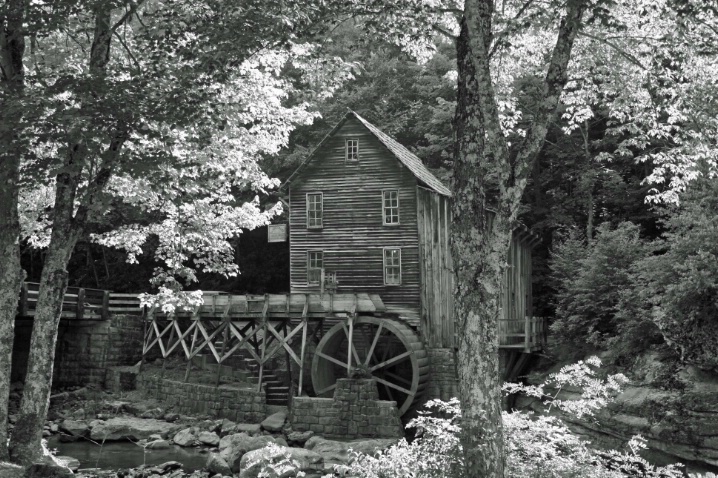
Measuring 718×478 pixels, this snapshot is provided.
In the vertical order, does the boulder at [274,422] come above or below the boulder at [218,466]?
above

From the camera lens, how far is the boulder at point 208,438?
57.6 feet

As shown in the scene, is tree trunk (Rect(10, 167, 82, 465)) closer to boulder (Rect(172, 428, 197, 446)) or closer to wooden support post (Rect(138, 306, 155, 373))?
boulder (Rect(172, 428, 197, 446))

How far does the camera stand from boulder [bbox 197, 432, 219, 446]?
17.6 metres

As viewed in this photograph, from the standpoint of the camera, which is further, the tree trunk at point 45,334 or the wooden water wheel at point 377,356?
the wooden water wheel at point 377,356

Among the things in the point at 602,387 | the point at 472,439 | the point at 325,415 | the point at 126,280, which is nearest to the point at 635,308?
the point at 325,415

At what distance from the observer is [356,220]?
22.1m

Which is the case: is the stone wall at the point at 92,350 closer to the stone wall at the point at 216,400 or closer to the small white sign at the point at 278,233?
the stone wall at the point at 216,400

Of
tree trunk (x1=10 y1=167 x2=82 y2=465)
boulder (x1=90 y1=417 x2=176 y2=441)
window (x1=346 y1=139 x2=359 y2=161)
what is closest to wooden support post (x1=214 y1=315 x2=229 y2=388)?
boulder (x1=90 y1=417 x2=176 y2=441)

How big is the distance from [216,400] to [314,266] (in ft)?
16.6

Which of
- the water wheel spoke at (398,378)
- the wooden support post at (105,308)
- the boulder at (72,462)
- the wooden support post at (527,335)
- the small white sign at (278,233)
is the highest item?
the small white sign at (278,233)

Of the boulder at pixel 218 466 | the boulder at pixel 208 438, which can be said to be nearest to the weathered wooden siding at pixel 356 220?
the boulder at pixel 208 438

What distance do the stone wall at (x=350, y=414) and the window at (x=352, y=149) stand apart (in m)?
7.36

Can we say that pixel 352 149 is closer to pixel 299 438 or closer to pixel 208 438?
pixel 299 438

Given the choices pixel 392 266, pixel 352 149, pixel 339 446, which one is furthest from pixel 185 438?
pixel 352 149
